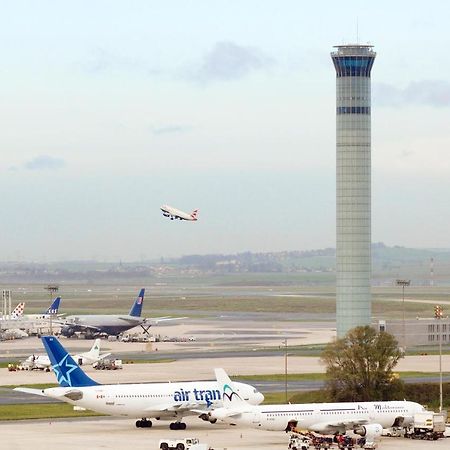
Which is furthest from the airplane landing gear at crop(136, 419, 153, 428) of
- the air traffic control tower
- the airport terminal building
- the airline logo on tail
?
the airport terminal building

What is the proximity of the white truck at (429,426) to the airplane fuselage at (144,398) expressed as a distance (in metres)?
13.7

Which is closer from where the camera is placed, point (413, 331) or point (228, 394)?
point (228, 394)

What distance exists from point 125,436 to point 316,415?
1405 cm

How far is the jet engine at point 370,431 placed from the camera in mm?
96625

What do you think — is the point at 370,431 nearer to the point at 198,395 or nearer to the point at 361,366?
the point at 198,395

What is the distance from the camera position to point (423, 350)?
617 feet

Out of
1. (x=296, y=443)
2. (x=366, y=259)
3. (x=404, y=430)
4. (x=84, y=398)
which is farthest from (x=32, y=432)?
(x=366, y=259)

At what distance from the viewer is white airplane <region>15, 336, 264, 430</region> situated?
336 feet

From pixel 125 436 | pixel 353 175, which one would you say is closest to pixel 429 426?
pixel 125 436

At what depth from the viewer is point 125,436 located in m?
99.2

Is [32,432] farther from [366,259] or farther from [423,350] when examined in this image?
[423,350]

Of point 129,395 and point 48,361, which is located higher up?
point 48,361

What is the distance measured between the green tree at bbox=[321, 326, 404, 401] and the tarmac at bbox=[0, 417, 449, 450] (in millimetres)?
15017

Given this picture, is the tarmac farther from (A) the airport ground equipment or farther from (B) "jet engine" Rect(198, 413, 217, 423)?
(A) the airport ground equipment
